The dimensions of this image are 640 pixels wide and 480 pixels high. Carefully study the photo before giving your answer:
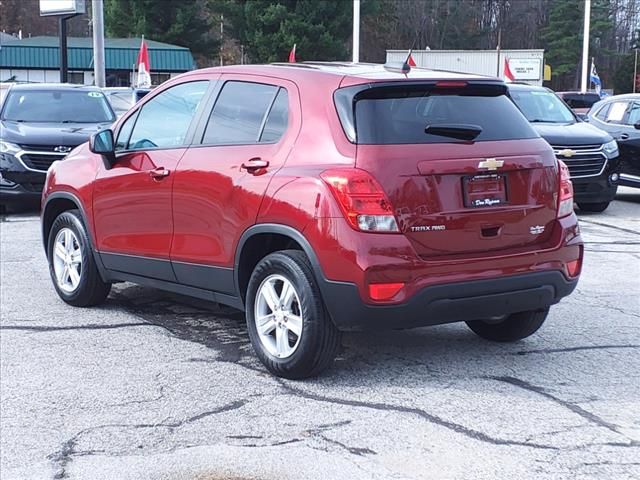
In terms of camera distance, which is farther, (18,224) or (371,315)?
(18,224)

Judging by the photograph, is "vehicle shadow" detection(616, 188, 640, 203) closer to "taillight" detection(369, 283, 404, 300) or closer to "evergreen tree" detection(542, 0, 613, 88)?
"taillight" detection(369, 283, 404, 300)

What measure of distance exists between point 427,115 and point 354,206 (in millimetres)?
754

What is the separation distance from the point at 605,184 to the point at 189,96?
8324 millimetres

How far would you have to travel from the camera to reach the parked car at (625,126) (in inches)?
548

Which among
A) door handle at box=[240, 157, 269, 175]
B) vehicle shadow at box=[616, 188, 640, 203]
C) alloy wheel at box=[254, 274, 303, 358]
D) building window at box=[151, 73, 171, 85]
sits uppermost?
building window at box=[151, 73, 171, 85]

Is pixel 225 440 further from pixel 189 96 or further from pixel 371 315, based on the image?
pixel 189 96


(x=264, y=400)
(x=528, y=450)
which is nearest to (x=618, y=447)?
(x=528, y=450)

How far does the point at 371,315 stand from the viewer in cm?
466

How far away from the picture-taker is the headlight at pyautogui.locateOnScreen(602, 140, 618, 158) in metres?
12.7

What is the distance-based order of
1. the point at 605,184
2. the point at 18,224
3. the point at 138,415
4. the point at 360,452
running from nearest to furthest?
the point at 360,452 < the point at 138,415 < the point at 18,224 < the point at 605,184

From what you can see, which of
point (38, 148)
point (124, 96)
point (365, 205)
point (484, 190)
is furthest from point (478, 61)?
point (365, 205)

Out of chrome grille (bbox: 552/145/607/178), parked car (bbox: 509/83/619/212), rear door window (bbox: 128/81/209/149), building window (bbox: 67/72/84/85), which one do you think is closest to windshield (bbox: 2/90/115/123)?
parked car (bbox: 509/83/619/212)

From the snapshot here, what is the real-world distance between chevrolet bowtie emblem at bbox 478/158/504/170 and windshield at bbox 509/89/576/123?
351 inches

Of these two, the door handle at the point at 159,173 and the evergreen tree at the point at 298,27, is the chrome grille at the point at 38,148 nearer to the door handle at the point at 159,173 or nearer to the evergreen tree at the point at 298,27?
the door handle at the point at 159,173
